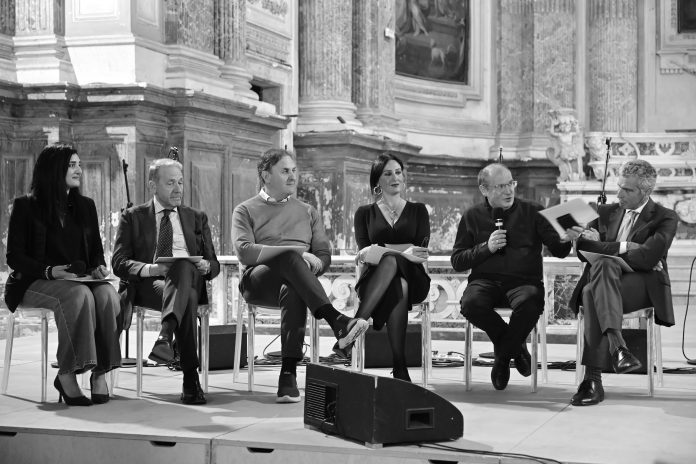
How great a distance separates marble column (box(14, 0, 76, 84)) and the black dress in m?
3.07

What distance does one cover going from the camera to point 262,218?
5.46 metres

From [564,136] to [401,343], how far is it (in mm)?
8623

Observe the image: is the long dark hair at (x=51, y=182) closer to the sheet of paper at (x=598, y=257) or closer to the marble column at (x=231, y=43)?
the sheet of paper at (x=598, y=257)

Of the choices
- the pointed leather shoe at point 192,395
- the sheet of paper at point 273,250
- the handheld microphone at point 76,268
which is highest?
the sheet of paper at point 273,250

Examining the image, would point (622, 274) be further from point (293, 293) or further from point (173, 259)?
point (173, 259)

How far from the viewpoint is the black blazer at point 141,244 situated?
207 inches

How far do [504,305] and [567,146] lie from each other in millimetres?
8383

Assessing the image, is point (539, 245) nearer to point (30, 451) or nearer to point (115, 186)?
point (30, 451)

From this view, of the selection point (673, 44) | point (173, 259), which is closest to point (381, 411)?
point (173, 259)

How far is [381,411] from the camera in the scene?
385 centimetres

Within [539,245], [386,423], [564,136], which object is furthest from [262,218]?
[564,136]

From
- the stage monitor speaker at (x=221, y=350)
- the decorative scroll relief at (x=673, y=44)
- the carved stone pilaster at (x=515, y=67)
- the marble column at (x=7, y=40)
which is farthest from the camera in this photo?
the decorative scroll relief at (x=673, y=44)

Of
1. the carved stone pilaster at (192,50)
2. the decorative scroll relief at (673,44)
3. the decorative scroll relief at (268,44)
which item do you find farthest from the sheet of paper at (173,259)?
A: the decorative scroll relief at (673,44)

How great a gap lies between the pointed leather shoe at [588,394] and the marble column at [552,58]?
10273mm
